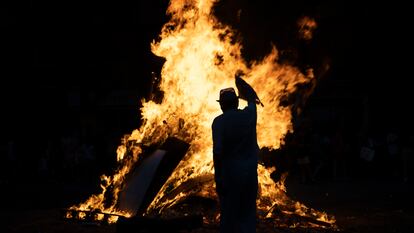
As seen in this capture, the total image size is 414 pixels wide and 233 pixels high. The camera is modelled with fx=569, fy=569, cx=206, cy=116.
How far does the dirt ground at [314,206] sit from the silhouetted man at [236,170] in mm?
2323

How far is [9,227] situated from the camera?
9.65 meters

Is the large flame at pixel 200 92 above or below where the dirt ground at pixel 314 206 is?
above

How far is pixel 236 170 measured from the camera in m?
6.46

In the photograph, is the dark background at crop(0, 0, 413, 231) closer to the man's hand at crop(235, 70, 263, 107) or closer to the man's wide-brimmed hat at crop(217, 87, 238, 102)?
the man's hand at crop(235, 70, 263, 107)

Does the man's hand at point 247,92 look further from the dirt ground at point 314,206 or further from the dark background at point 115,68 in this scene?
the dark background at point 115,68

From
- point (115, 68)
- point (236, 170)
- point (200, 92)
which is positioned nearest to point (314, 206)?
point (200, 92)

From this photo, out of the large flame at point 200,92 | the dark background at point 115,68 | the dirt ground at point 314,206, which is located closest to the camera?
the dirt ground at point 314,206

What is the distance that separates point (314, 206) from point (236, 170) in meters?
6.51

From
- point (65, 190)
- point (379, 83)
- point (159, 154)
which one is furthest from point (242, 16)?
point (159, 154)

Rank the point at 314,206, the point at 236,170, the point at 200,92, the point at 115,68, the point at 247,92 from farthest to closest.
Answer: the point at 115,68 < the point at 314,206 < the point at 200,92 < the point at 247,92 < the point at 236,170

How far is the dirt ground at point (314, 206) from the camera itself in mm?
9305

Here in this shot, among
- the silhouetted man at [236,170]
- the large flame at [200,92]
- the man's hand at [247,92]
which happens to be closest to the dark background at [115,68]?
the large flame at [200,92]

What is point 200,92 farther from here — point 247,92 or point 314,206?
point 314,206

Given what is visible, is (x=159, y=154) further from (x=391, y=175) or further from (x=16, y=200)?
(x=391, y=175)
